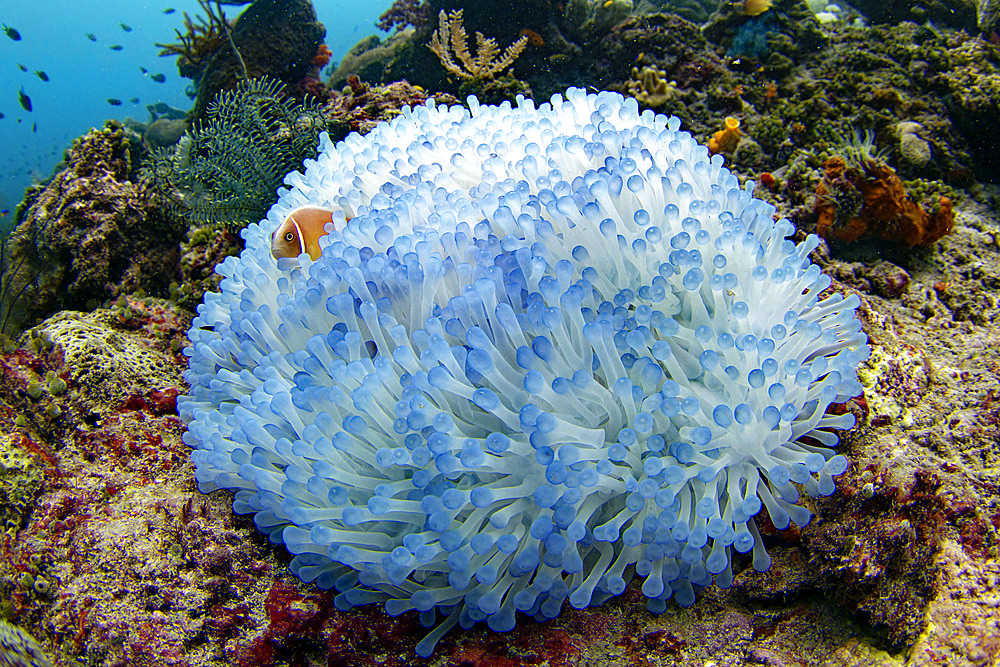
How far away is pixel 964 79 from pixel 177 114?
58.7 feet

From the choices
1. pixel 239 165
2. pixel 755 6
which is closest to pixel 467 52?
pixel 239 165

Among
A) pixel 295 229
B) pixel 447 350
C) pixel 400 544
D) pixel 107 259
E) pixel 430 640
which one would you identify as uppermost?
pixel 107 259

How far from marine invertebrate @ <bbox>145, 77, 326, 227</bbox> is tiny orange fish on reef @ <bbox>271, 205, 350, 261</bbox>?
4.84 ft

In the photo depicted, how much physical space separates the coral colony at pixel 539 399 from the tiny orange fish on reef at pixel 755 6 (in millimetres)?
5022

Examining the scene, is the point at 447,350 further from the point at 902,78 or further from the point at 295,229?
the point at 902,78

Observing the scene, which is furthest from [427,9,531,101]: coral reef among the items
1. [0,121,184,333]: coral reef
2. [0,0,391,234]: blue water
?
[0,0,391,234]: blue water

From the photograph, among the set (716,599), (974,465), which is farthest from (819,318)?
(716,599)

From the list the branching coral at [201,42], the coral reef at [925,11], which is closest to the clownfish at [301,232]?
the branching coral at [201,42]

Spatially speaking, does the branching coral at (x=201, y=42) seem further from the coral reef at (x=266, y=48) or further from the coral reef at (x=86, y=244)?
the coral reef at (x=86, y=244)

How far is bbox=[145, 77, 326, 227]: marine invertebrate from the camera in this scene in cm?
351

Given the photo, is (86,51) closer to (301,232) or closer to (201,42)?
(201,42)

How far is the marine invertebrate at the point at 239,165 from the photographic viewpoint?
3.51 meters

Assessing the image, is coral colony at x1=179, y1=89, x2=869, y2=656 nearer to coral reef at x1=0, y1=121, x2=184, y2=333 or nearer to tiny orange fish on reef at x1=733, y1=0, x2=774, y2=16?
coral reef at x1=0, y1=121, x2=184, y2=333

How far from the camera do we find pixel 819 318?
5.27 ft
